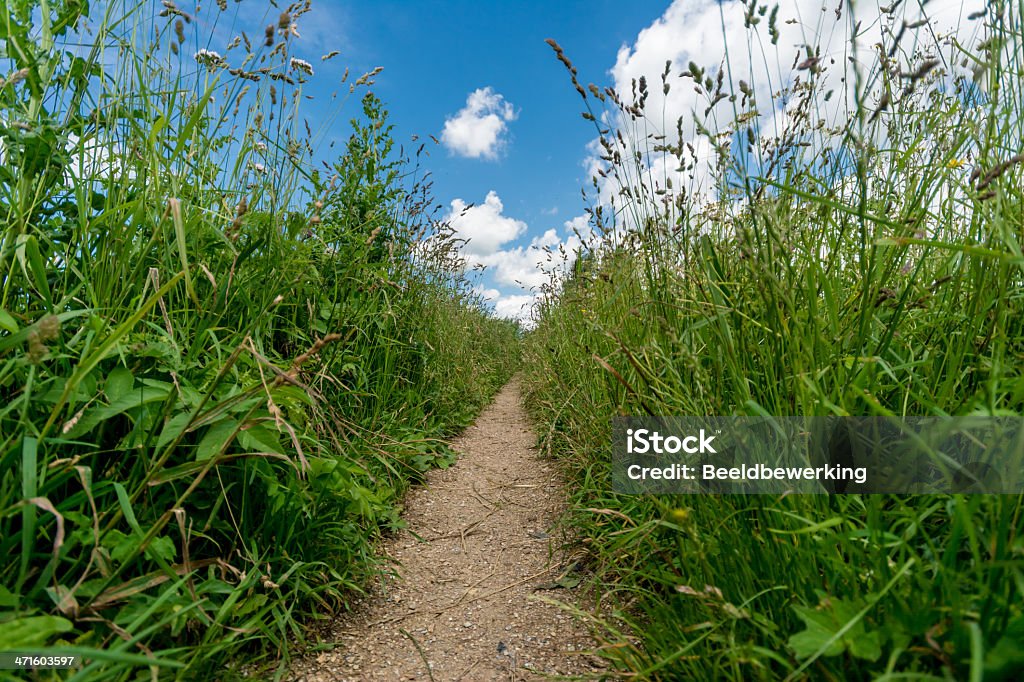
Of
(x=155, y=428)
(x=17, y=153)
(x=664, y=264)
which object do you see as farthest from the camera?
(x=664, y=264)

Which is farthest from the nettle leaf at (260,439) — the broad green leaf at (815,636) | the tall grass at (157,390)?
the broad green leaf at (815,636)

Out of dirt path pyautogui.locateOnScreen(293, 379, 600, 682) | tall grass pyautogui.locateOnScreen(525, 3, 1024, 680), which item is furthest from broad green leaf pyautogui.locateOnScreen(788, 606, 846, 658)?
dirt path pyautogui.locateOnScreen(293, 379, 600, 682)

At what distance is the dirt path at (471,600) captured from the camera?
5.23ft

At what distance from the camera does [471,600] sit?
1979mm

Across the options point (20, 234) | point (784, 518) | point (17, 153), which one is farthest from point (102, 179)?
point (784, 518)

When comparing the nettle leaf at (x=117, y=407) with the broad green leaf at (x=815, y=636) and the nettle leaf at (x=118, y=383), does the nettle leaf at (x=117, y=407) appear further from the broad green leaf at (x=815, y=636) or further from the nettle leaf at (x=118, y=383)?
the broad green leaf at (x=815, y=636)

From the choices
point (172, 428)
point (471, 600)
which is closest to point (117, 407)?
point (172, 428)

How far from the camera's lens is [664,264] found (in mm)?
1975

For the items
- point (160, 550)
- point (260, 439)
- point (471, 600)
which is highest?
point (260, 439)

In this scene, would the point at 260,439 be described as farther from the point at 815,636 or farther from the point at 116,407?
the point at 815,636

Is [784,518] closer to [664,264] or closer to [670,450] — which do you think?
[670,450]

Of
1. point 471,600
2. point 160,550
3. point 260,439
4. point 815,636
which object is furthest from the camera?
point 471,600

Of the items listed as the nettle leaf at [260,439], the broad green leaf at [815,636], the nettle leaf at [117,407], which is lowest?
the broad green leaf at [815,636]

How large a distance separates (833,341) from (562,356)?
270 centimetres
